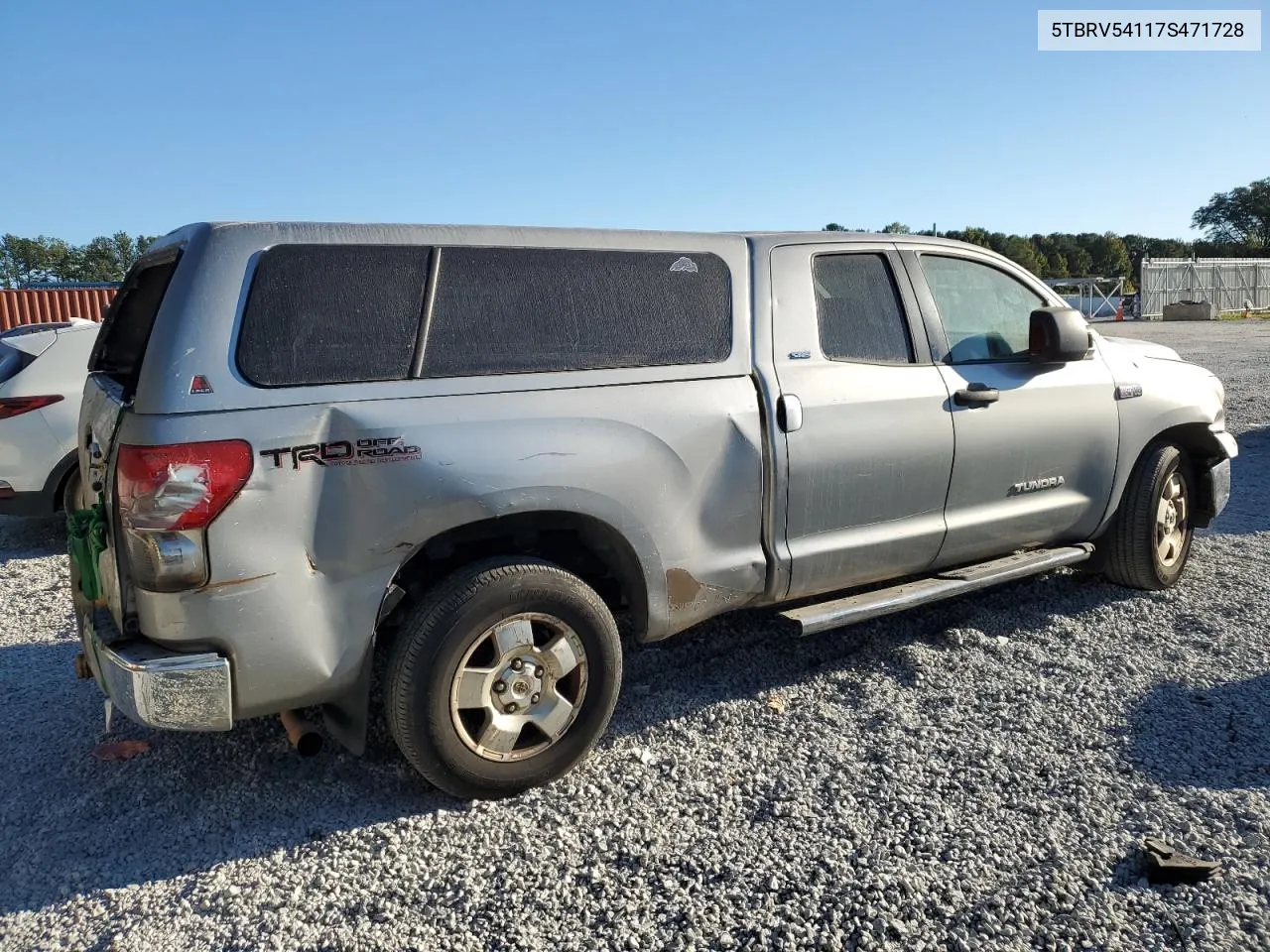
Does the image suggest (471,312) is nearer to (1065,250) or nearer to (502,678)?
(502,678)

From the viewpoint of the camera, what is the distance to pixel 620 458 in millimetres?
3379

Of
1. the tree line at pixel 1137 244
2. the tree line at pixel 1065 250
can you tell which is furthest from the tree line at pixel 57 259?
the tree line at pixel 1137 244

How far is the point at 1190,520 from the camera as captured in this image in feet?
17.7

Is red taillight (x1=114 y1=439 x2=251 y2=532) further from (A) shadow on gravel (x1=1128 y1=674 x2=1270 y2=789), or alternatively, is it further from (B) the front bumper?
(A) shadow on gravel (x1=1128 y1=674 x2=1270 y2=789)

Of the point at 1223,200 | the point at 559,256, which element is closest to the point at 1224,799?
the point at 559,256

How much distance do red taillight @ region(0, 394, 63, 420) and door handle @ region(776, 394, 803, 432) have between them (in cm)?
539

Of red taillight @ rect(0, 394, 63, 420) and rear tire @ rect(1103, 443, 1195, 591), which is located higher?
red taillight @ rect(0, 394, 63, 420)

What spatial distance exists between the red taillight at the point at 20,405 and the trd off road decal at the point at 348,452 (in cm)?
481

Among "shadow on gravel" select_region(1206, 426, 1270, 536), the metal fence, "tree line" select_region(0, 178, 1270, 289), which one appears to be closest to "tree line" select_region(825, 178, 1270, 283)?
"tree line" select_region(0, 178, 1270, 289)

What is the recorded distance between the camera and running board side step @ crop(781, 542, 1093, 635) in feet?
12.8

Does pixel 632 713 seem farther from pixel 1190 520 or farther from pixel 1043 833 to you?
pixel 1190 520

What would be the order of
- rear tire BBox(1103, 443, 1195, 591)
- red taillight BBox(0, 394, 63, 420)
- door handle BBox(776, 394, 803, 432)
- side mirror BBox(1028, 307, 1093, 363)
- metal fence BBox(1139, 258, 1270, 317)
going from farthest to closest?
metal fence BBox(1139, 258, 1270, 317) → red taillight BBox(0, 394, 63, 420) → rear tire BBox(1103, 443, 1195, 591) → side mirror BBox(1028, 307, 1093, 363) → door handle BBox(776, 394, 803, 432)

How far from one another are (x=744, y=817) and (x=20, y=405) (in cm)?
587

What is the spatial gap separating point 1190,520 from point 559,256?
160 inches
